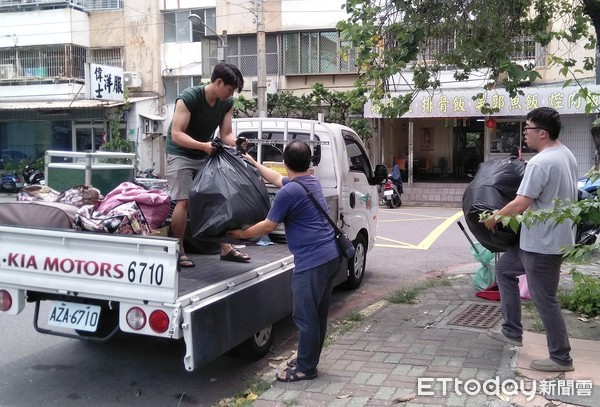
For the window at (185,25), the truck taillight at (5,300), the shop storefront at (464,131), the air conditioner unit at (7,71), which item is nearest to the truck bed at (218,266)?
the truck taillight at (5,300)

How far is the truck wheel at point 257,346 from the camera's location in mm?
4605

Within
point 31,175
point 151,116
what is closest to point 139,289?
point 151,116

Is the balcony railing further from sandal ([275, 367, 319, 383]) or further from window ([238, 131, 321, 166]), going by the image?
sandal ([275, 367, 319, 383])

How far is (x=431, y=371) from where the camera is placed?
13.6 feet

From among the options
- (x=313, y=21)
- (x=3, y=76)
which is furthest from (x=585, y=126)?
(x=3, y=76)

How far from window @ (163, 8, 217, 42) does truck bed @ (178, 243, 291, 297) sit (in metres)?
19.0

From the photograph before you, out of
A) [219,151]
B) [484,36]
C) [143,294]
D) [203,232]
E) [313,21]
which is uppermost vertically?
[313,21]

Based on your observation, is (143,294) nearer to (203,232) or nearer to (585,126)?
(203,232)

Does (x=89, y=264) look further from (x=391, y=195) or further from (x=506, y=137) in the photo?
(x=506, y=137)

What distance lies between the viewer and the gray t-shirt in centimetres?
395

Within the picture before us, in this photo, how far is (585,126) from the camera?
725 inches

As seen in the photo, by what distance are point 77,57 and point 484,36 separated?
21.3m

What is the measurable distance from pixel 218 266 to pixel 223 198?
2.73 feet

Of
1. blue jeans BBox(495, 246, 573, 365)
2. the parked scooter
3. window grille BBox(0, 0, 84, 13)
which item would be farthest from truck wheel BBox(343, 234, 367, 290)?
window grille BBox(0, 0, 84, 13)
